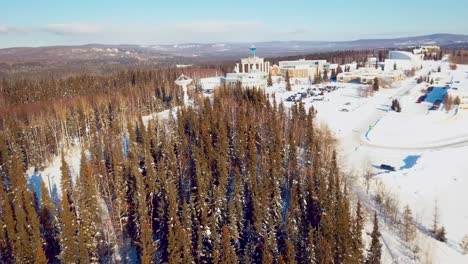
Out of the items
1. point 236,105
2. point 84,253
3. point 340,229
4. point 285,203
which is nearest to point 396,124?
point 236,105

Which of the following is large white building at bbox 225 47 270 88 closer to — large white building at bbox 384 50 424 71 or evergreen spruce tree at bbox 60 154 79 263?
large white building at bbox 384 50 424 71

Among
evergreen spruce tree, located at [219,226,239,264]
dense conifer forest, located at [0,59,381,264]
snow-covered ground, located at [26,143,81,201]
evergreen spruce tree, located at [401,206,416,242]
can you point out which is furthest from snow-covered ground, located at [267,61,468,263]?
snow-covered ground, located at [26,143,81,201]

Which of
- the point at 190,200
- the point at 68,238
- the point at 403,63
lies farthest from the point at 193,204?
the point at 403,63

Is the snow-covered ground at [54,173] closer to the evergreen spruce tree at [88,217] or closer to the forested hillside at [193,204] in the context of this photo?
the forested hillside at [193,204]

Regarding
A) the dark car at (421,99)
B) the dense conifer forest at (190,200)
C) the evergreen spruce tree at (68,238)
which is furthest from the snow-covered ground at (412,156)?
the evergreen spruce tree at (68,238)

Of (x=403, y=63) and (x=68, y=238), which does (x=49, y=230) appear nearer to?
(x=68, y=238)
